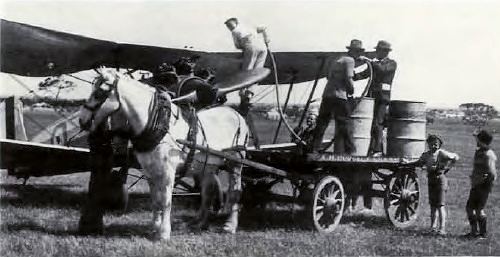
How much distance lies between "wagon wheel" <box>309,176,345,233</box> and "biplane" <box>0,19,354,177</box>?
84.2 inches

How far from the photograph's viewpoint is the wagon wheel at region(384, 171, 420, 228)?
9.52m

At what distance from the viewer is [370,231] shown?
29.6ft

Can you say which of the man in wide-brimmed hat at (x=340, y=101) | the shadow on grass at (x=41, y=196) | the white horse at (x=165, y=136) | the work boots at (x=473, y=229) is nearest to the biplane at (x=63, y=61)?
the shadow on grass at (x=41, y=196)

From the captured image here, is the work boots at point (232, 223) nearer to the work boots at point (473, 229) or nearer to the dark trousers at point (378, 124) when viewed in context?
the dark trousers at point (378, 124)

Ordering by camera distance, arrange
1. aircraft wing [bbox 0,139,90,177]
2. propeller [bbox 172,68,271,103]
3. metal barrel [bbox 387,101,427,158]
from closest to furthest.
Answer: propeller [bbox 172,68,271,103]
metal barrel [bbox 387,101,427,158]
aircraft wing [bbox 0,139,90,177]

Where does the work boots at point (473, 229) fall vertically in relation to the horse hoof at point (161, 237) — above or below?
above

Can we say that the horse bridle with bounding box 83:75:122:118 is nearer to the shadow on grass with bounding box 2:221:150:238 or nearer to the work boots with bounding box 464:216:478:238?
the shadow on grass with bounding box 2:221:150:238

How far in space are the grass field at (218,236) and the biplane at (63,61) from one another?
85 cm

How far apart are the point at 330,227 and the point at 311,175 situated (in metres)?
0.80

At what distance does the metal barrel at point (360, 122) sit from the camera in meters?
9.27

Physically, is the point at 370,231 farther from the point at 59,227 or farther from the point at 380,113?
the point at 59,227

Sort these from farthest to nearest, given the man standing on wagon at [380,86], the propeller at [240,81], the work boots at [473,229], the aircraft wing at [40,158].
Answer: the man standing on wagon at [380,86] → the aircraft wing at [40,158] → the work boots at [473,229] → the propeller at [240,81]

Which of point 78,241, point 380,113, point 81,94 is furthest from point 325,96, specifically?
point 81,94

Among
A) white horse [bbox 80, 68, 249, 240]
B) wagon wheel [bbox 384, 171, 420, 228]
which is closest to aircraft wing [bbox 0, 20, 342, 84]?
white horse [bbox 80, 68, 249, 240]
